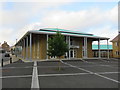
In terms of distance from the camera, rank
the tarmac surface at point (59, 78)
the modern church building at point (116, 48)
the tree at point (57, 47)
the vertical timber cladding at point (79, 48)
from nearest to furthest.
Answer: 1. the tarmac surface at point (59, 78)
2. the tree at point (57, 47)
3. the vertical timber cladding at point (79, 48)
4. the modern church building at point (116, 48)

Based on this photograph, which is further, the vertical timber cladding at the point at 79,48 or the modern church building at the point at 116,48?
the modern church building at the point at 116,48

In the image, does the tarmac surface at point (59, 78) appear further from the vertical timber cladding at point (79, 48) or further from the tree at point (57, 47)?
the vertical timber cladding at point (79, 48)

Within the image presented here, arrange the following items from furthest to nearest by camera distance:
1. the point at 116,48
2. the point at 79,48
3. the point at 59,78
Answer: the point at 116,48, the point at 79,48, the point at 59,78

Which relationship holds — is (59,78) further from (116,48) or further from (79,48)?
(116,48)

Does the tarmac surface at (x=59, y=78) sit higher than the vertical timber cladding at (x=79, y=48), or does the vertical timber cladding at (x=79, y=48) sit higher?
the vertical timber cladding at (x=79, y=48)

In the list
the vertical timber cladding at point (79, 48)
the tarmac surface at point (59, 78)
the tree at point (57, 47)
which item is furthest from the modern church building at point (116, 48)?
the tree at point (57, 47)

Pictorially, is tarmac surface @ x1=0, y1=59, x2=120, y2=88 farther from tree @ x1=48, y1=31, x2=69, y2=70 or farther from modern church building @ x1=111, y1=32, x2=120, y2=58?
modern church building @ x1=111, y1=32, x2=120, y2=58

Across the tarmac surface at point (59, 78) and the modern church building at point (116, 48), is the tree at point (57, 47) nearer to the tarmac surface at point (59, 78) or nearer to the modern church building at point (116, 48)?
the tarmac surface at point (59, 78)

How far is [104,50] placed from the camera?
42750mm

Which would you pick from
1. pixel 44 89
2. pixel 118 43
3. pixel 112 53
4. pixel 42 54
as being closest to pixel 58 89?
pixel 44 89

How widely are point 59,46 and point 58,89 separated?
7.51 m

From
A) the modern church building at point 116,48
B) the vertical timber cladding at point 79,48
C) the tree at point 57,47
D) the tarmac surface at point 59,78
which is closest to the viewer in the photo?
the tarmac surface at point 59,78

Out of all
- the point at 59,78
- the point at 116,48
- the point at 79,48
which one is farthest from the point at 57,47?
the point at 116,48

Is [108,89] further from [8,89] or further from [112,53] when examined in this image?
[112,53]
